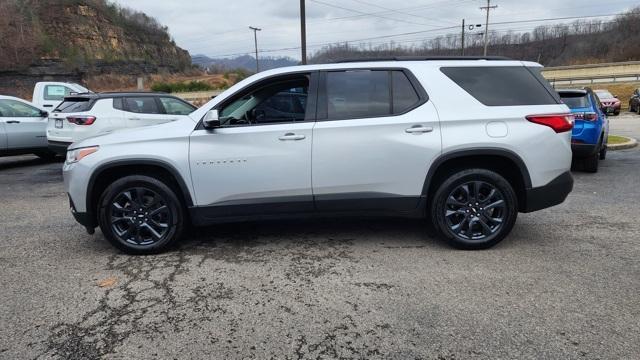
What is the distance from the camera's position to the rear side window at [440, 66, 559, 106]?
434cm

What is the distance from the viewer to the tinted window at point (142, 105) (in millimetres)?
9612

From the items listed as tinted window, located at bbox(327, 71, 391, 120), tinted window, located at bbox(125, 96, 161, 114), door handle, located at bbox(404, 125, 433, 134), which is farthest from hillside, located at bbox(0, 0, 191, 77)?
door handle, located at bbox(404, 125, 433, 134)

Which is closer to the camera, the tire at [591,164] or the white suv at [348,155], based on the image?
the white suv at [348,155]

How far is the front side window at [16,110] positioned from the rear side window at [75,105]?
132 centimetres

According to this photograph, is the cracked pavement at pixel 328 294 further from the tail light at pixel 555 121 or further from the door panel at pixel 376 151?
the tail light at pixel 555 121

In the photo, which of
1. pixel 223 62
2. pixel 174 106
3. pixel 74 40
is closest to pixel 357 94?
pixel 174 106

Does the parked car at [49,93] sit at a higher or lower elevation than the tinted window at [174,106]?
higher

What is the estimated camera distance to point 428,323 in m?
3.11

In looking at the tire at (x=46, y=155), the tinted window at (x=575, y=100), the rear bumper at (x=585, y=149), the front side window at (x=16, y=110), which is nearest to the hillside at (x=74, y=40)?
the tire at (x=46, y=155)

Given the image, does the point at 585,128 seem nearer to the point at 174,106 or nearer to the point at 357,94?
the point at 357,94

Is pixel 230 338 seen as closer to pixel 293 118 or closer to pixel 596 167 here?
pixel 293 118

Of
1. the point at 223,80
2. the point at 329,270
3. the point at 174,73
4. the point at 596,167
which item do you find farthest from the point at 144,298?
the point at 174,73

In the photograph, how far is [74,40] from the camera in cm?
5456

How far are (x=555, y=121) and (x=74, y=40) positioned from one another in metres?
61.7
